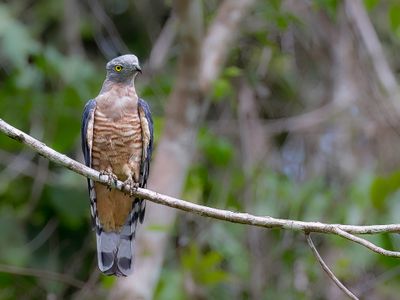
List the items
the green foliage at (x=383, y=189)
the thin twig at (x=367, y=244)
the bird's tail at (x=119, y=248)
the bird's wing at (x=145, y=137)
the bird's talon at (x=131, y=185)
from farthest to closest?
the green foliage at (x=383, y=189) → the bird's wing at (x=145, y=137) → the bird's tail at (x=119, y=248) → the bird's talon at (x=131, y=185) → the thin twig at (x=367, y=244)

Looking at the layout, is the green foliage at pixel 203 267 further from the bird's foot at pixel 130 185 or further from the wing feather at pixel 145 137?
the bird's foot at pixel 130 185

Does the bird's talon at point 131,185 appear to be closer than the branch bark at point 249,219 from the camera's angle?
No

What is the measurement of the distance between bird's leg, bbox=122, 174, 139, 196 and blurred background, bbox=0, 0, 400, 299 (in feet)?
2.13

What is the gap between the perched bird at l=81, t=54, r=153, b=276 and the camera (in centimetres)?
497

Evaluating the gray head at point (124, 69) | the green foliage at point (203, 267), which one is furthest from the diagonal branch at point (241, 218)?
the green foliage at point (203, 267)

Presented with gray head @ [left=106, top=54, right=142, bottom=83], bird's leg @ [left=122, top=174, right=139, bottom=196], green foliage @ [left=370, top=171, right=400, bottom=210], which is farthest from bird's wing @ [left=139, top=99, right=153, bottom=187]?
green foliage @ [left=370, top=171, right=400, bottom=210]

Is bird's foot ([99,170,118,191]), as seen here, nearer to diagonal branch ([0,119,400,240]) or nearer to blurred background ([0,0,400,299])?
diagonal branch ([0,119,400,240])

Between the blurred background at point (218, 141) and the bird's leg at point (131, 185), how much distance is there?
65 cm

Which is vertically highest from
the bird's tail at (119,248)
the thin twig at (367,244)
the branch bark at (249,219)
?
the branch bark at (249,219)

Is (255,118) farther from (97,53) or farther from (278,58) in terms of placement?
(97,53)

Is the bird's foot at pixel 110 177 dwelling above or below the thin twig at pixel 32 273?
above

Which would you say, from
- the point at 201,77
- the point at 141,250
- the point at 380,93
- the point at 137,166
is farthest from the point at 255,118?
the point at 137,166

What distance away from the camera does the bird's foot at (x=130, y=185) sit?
447 centimetres

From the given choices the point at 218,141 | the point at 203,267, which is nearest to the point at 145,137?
the point at 203,267
